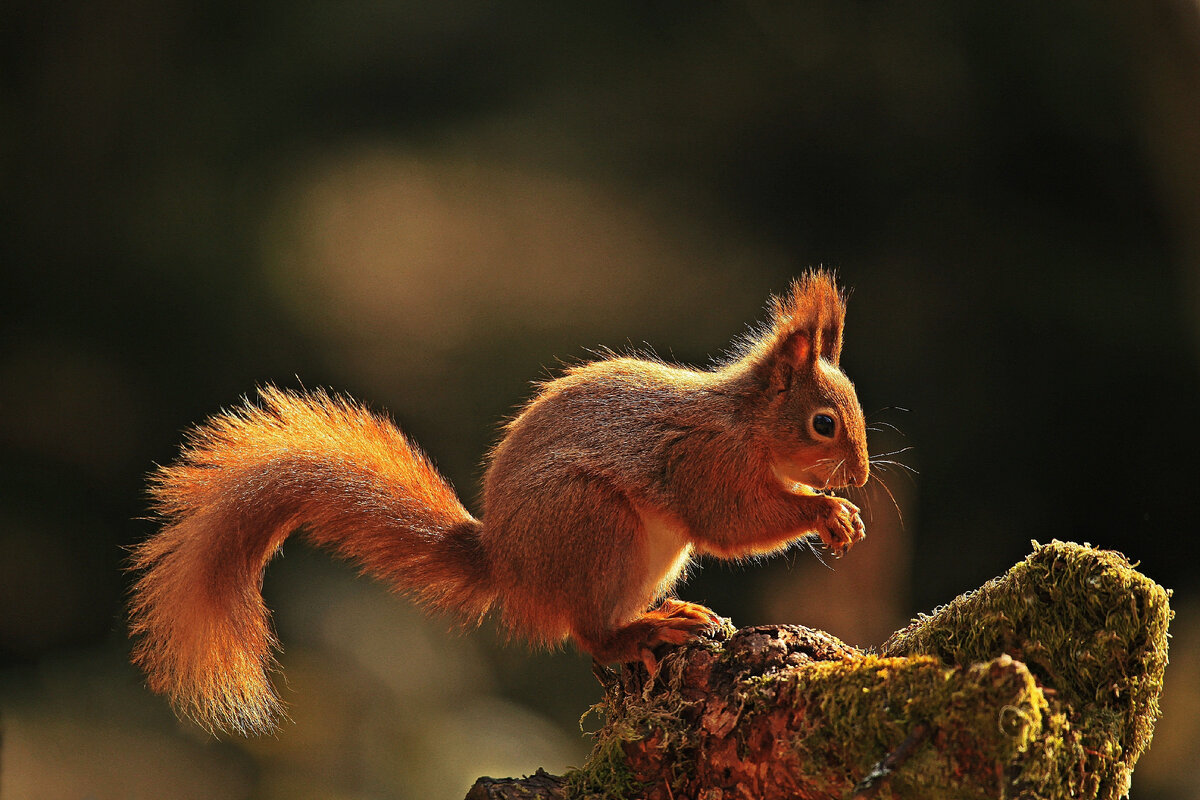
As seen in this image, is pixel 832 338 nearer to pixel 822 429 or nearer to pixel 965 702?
pixel 822 429

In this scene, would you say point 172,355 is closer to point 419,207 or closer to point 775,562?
point 419,207

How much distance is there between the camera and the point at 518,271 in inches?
142

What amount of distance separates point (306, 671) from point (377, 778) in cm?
42

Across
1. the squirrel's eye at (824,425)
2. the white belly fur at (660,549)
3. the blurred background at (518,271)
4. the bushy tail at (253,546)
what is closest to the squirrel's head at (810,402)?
the squirrel's eye at (824,425)

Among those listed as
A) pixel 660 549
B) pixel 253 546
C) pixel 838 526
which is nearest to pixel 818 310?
pixel 838 526

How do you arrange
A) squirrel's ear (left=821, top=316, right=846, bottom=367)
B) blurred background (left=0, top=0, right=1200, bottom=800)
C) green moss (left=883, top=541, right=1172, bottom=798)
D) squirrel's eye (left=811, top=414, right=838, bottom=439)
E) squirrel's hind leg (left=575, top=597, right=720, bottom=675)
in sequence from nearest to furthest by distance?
green moss (left=883, top=541, right=1172, bottom=798)
squirrel's hind leg (left=575, top=597, right=720, bottom=675)
squirrel's eye (left=811, top=414, right=838, bottom=439)
squirrel's ear (left=821, top=316, right=846, bottom=367)
blurred background (left=0, top=0, right=1200, bottom=800)

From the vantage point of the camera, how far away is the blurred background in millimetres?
3322

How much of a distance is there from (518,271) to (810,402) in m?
1.99

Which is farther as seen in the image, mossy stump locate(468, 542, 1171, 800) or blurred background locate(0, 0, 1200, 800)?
blurred background locate(0, 0, 1200, 800)

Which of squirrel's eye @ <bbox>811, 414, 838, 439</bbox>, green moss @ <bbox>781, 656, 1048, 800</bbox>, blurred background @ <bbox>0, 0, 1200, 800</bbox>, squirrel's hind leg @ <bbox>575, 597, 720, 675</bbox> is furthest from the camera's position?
blurred background @ <bbox>0, 0, 1200, 800</bbox>

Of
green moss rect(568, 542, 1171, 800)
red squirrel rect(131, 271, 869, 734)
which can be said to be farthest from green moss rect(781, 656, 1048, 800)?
red squirrel rect(131, 271, 869, 734)

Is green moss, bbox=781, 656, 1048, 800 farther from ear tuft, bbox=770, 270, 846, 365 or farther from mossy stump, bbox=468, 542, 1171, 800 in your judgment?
ear tuft, bbox=770, 270, 846, 365

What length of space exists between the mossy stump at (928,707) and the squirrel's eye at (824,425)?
0.39 meters

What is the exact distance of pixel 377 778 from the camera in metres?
3.17
